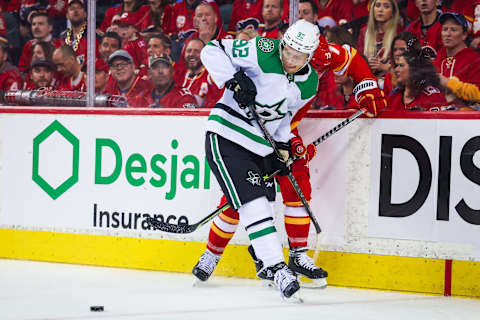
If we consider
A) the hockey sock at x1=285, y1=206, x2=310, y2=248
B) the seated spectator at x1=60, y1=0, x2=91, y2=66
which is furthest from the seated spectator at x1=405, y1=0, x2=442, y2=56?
the seated spectator at x1=60, y1=0, x2=91, y2=66

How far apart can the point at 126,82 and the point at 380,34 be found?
1.43m

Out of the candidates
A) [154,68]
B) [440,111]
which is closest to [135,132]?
[154,68]

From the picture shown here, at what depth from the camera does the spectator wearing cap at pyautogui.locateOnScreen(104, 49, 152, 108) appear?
3944 millimetres

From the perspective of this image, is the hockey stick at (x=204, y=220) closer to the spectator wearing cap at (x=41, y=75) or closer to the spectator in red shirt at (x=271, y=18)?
the spectator in red shirt at (x=271, y=18)

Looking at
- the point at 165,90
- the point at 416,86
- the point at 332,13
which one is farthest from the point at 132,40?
the point at 416,86

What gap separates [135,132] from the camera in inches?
146

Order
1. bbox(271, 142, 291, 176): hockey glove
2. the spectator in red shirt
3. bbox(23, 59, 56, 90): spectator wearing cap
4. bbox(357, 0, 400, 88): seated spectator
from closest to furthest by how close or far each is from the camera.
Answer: bbox(271, 142, 291, 176): hockey glove, bbox(357, 0, 400, 88): seated spectator, the spectator in red shirt, bbox(23, 59, 56, 90): spectator wearing cap

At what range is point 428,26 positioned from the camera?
340cm

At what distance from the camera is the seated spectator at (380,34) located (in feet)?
11.4

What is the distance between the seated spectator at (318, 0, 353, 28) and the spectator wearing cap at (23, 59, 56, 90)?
157 cm

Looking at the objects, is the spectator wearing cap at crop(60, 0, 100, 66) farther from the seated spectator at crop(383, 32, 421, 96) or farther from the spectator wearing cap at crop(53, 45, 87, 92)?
the seated spectator at crop(383, 32, 421, 96)

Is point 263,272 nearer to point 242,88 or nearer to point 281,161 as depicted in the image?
point 281,161

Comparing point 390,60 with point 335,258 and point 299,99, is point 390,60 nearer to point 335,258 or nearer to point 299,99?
point 299,99

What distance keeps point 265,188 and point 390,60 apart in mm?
1000
